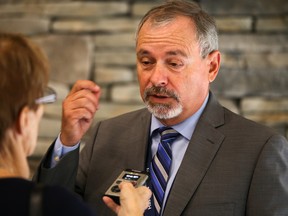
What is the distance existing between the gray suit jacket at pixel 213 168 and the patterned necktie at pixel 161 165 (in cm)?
3

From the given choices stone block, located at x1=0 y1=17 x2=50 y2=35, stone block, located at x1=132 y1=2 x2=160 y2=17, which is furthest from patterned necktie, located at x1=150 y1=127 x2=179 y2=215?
stone block, located at x1=0 y1=17 x2=50 y2=35

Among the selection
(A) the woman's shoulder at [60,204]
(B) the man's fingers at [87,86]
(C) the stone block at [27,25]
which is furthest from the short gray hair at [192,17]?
(C) the stone block at [27,25]

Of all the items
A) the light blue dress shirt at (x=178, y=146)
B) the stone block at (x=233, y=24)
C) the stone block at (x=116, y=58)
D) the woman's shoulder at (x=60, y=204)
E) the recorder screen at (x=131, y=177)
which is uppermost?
the stone block at (x=233, y=24)

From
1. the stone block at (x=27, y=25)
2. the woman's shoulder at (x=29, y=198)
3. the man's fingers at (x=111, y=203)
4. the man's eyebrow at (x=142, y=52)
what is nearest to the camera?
the woman's shoulder at (x=29, y=198)

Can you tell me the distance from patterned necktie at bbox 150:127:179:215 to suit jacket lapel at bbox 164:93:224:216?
35 mm

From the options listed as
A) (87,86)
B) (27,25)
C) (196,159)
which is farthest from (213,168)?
(27,25)

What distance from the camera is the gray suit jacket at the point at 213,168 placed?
121 centimetres

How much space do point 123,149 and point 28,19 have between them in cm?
101

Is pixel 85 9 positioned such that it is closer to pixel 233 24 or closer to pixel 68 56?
pixel 68 56

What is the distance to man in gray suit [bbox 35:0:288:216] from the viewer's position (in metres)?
1.23

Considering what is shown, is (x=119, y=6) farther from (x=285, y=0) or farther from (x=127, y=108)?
(x=285, y=0)

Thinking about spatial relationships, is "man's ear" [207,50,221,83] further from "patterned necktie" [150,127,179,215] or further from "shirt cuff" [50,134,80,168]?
"shirt cuff" [50,134,80,168]

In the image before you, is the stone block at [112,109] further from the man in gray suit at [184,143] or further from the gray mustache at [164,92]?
the gray mustache at [164,92]

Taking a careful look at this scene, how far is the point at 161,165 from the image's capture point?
1322 mm
